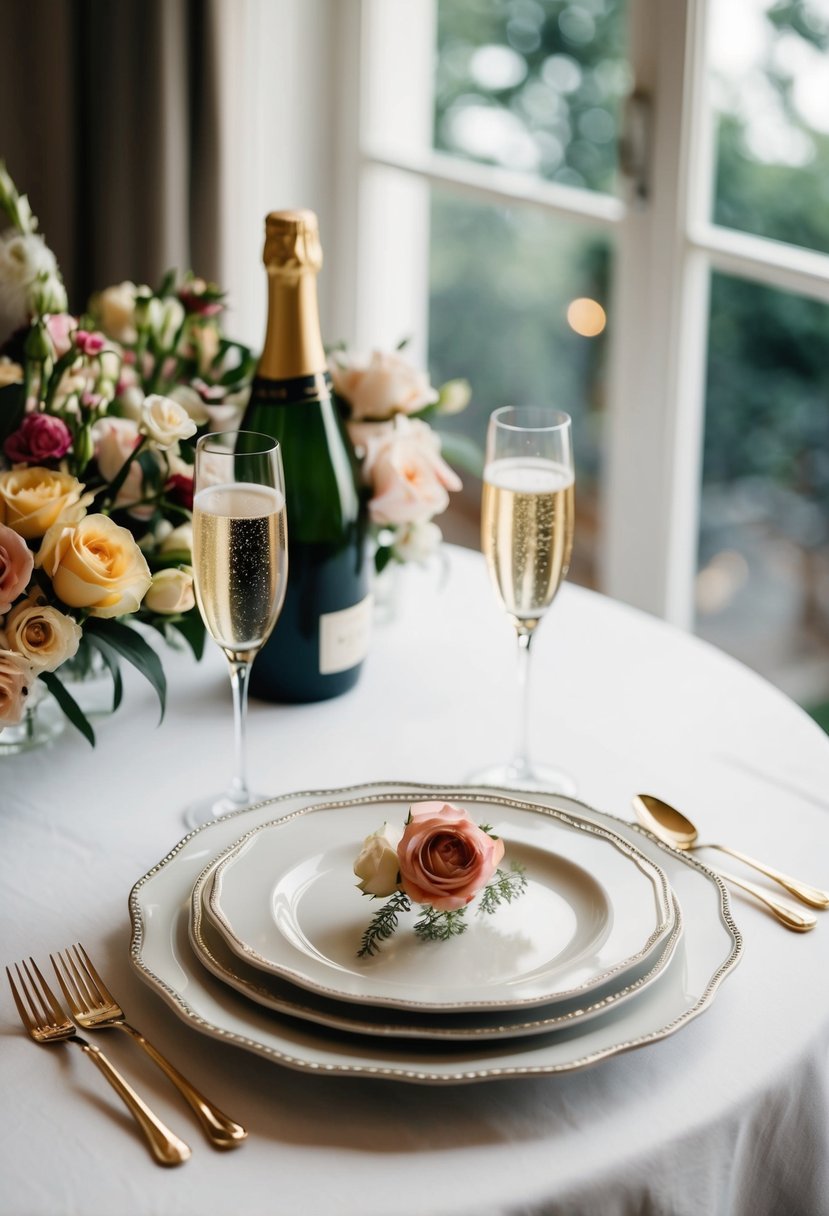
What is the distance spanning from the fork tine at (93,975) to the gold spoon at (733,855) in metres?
0.41

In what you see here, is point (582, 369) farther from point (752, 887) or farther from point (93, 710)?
point (752, 887)

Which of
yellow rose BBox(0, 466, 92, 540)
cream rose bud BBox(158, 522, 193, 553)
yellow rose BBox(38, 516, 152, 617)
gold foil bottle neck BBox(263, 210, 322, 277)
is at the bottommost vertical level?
cream rose bud BBox(158, 522, 193, 553)

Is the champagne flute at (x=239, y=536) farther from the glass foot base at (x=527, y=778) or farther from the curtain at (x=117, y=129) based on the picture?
the curtain at (x=117, y=129)

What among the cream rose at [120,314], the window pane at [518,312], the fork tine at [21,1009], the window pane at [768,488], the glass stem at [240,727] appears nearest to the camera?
the fork tine at [21,1009]

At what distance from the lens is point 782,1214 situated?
87cm

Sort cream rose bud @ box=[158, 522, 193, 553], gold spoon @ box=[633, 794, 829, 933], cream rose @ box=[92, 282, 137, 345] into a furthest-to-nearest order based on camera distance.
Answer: cream rose @ box=[92, 282, 137, 345]
cream rose bud @ box=[158, 522, 193, 553]
gold spoon @ box=[633, 794, 829, 933]

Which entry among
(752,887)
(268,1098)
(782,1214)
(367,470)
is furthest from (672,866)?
(367,470)

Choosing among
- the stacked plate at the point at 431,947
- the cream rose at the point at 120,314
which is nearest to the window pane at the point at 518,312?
the cream rose at the point at 120,314

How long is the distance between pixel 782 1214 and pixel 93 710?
73 cm

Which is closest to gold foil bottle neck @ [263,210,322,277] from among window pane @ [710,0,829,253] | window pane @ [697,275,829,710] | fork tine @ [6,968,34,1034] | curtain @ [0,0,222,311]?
fork tine @ [6,968,34,1034]

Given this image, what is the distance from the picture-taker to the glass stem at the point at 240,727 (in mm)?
1067

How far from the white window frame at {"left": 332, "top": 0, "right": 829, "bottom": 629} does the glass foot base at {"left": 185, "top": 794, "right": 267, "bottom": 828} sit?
1.20 meters

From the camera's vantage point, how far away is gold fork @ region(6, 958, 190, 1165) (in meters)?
0.75

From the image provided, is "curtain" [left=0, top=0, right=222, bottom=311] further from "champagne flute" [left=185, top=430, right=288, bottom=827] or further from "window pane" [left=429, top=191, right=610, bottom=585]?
"champagne flute" [left=185, top=430, right=288, bottom=827]
